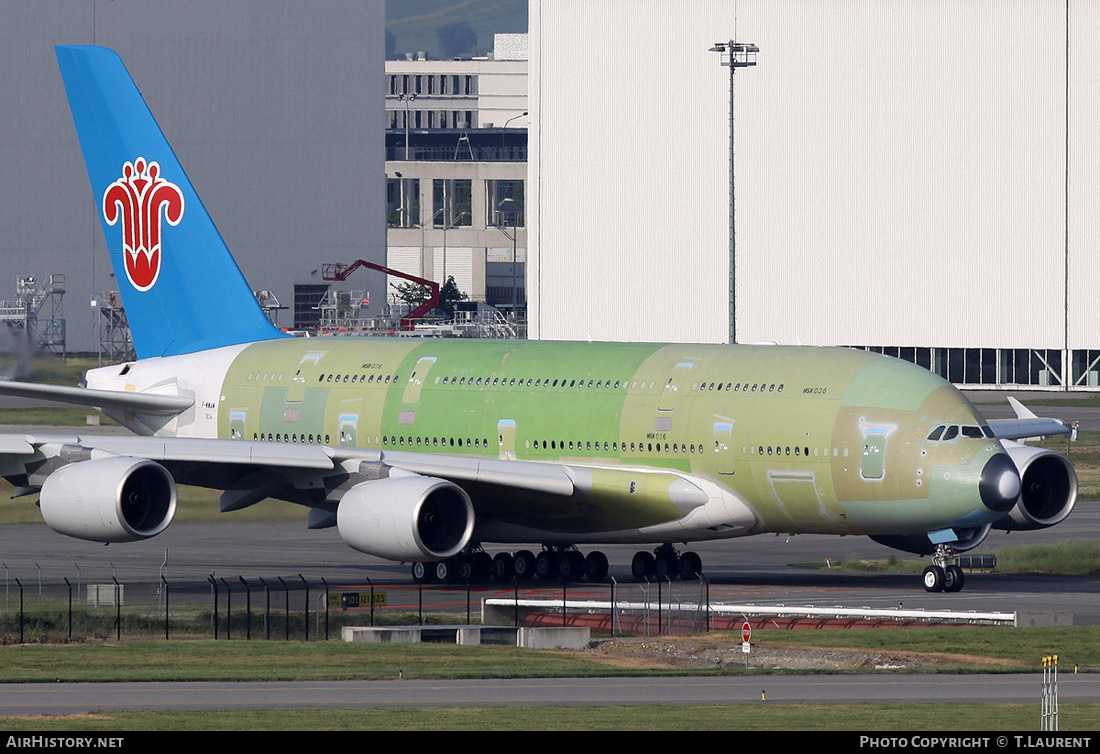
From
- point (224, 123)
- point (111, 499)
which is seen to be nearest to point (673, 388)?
point (111, 499)

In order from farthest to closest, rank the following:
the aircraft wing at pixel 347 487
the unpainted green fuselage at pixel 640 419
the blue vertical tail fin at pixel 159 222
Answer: the blue vertical tail fin at pixel 159 222 → the unpainted green fuselage at pixel 640 419 → the aircraft wing at pixel 347 487

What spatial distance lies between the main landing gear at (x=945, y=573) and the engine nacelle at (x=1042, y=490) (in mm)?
1564

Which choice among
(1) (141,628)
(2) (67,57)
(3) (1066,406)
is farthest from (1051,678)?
(3) (1066,406)

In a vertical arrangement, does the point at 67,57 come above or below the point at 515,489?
above

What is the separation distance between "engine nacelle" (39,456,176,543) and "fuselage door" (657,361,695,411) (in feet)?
35.7

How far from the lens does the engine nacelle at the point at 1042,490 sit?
141 ft

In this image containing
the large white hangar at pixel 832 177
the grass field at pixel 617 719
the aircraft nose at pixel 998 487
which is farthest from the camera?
the large white hangar at pixel 832 177

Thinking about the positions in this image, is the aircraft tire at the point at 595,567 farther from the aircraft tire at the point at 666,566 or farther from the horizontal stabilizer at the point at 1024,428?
the horizontal stabilizer at the point at 1024,428

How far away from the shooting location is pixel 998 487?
3984 cm

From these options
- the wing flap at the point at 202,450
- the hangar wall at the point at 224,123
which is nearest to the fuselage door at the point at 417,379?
the wing flap at the point at 202,450

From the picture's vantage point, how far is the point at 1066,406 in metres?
103

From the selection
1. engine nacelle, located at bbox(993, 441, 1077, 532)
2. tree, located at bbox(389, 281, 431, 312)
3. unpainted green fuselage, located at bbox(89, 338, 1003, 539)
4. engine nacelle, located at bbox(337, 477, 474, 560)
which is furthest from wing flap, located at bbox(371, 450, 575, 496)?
tree, located at bbox(389, 281, 431, 312)
